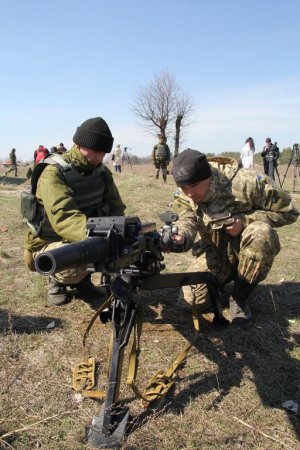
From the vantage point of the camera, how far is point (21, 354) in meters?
3.38

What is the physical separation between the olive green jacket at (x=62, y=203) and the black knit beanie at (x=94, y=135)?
0.18 metres

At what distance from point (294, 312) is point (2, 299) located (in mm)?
3104

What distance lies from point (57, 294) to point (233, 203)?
2061 mm

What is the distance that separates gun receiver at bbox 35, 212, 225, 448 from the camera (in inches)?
79.7

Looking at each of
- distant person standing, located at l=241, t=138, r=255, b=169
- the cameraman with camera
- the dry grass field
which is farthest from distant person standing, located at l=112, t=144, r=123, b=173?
the dry grass field

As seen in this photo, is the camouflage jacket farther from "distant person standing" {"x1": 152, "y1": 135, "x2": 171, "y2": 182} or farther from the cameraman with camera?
"distant person standing" {"x1": 152, "y1": 135, "x2": 171, "y2": 182}

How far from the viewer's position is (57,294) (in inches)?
174

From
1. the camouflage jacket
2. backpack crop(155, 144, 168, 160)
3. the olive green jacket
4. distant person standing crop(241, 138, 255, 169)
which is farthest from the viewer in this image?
backpack crop(155, 144, 168, 160)

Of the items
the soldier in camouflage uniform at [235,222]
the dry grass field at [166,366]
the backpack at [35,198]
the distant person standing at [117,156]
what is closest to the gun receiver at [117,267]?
the dry grass field at [166,366]

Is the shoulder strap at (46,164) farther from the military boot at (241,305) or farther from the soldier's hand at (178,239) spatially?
the military boot at (241,305)

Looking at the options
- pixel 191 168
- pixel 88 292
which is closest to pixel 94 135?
pixel 191 168

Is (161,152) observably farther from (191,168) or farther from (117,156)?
(191,168)

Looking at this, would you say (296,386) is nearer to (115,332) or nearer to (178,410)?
(178,410)

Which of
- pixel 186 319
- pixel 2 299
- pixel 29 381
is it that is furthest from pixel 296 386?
pixel 2 299
